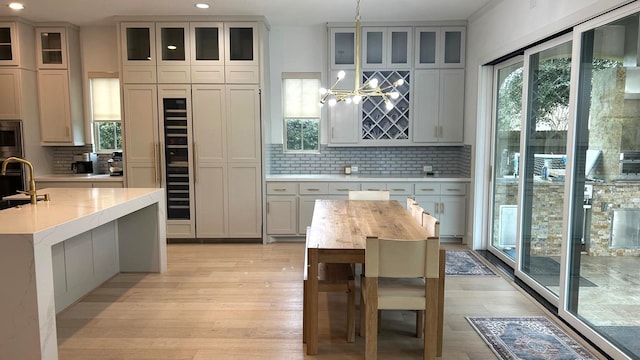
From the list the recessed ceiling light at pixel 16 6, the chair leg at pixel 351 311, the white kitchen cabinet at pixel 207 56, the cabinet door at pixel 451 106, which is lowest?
the chair leg at pixel 351 311

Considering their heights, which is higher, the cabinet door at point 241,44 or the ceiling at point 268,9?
the ceiling at point 268,9

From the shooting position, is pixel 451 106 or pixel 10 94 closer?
pixel 10 94

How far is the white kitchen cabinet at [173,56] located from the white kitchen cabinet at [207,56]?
0.25 feet

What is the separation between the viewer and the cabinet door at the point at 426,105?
564cm

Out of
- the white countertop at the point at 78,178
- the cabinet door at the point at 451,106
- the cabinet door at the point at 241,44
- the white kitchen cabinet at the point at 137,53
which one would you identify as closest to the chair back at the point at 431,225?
the cabinet door at the point at 451,106

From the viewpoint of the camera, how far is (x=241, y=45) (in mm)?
5422

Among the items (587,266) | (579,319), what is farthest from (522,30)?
(579,319)

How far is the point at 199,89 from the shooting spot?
541 centimetres

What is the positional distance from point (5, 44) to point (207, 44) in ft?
8.57

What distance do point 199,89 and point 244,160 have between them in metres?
1.09

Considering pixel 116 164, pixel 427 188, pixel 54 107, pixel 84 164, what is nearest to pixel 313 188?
pixel 427 188

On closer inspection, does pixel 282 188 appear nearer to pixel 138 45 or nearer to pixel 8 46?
pixel 138 45

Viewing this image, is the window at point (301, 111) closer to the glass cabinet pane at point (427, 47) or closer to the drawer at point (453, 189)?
the glass cabinet pane at point (427, 47)

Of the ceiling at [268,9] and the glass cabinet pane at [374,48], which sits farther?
the glass cabinet pane at [374,48]
